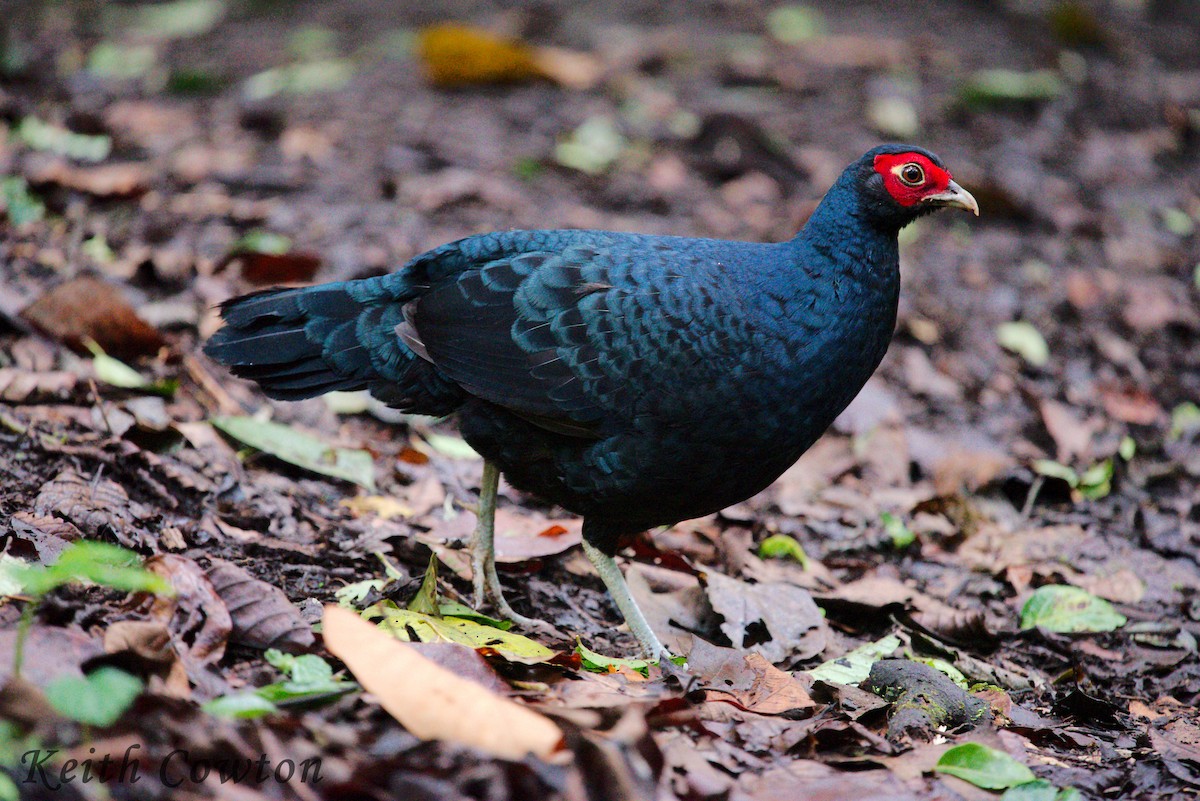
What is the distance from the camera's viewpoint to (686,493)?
3.85 metres

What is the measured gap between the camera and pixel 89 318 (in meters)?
4.99

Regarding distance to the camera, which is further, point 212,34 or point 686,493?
point 212,34

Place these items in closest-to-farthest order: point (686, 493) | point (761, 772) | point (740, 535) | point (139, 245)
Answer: point (761, 772), point (686, 493), point (740, 535), point (139, 245)

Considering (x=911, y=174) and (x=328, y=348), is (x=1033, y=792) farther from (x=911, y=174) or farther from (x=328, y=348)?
(x=328, y=348)

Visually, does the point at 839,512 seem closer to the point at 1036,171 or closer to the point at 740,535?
the point at 740,535

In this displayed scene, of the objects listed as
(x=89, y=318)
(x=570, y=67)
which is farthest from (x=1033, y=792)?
(x=570, y=67)

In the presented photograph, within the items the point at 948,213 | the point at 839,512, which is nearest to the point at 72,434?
the point at 839,512

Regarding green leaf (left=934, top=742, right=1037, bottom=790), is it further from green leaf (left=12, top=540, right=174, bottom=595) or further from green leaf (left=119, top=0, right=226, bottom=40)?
green leaf (left=119, top=0, right=226, bottom=40)

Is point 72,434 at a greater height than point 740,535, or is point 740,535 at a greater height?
point 72,434

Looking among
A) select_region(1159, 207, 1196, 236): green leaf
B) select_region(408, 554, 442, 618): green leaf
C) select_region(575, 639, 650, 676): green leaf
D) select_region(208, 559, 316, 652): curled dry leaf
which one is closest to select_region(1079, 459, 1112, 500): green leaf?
select_region(575, 639, 650, 676): green leaf

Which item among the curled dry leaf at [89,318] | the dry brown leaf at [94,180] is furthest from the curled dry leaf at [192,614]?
the dry brown leaf at [94,180]

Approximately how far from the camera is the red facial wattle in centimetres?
401

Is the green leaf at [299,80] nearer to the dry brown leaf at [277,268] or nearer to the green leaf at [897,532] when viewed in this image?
the dry brown leaf at [277,268]

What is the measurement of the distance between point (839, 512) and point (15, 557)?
11.1ft
